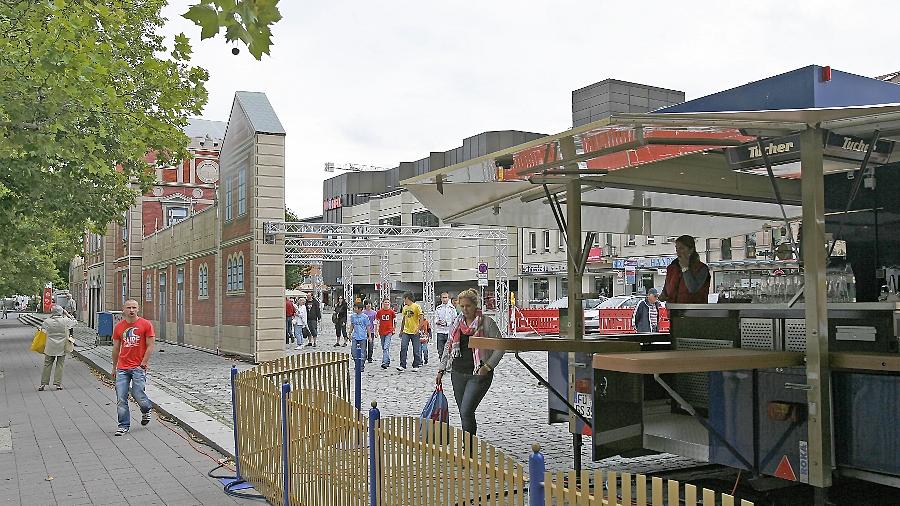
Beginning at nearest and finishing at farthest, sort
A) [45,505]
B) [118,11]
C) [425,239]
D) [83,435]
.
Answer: [45,505] → [83,435] → [118,11] → [425,239]

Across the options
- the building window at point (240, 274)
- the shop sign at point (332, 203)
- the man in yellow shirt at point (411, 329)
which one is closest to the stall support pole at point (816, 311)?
the man in yellow shirt at point (411, 329)

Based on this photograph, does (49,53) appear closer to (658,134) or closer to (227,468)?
(227,468)

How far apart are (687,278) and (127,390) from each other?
7711 millimetres

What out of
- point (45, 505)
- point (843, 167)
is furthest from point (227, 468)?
point (843, 167)

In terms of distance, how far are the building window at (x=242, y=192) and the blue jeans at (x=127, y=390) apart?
11.8 m

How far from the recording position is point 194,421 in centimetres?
1211

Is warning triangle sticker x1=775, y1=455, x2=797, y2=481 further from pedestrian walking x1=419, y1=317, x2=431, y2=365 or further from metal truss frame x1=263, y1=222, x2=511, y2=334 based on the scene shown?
metal truss frame x1=263, y1=222, x2=511, y2=334

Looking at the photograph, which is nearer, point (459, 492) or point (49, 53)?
point (459, 492)

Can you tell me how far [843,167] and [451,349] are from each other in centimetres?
420

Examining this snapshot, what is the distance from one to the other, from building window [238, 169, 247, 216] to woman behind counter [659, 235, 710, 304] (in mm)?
16769

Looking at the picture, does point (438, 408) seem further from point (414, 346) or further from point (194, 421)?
point (414, 346)

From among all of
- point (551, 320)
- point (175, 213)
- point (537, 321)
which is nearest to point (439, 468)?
point (551, 320)

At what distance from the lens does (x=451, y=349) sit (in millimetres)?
9164

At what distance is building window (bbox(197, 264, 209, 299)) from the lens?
28394 millimetres
